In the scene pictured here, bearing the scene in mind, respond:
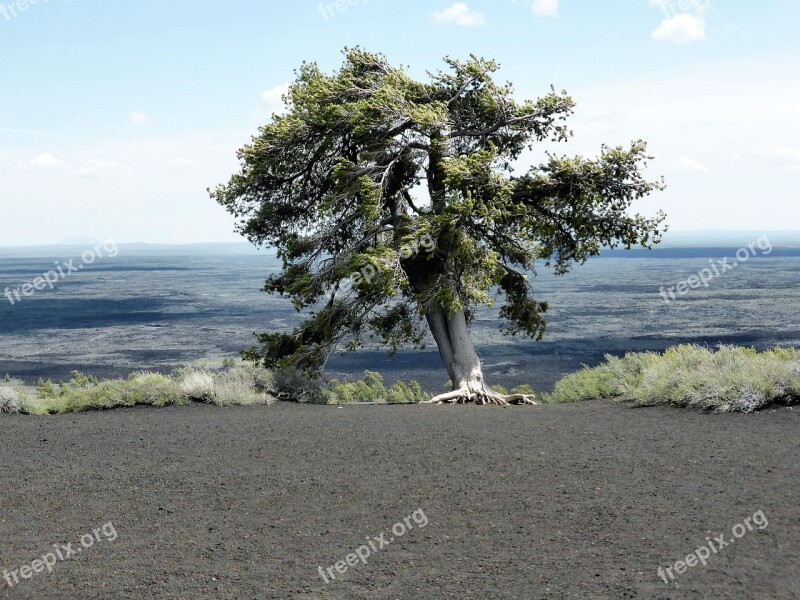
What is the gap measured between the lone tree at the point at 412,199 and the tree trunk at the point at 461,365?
1.1 inches

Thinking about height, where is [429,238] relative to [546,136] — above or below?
below

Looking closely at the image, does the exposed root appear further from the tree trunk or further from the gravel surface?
the gravel surface

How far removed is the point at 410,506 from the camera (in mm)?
7172

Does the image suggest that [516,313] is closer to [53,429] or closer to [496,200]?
[496,200]

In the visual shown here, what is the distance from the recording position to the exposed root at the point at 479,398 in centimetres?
1422

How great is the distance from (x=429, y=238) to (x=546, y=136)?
3788mm

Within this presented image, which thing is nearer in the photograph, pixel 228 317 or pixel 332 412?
pixel 332 412

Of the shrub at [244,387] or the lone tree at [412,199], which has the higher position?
the lone tree at [412,199]

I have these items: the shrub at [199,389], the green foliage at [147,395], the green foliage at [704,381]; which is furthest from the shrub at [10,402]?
the green foliage at [704,381]

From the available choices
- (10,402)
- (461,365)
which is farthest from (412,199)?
(10,402)

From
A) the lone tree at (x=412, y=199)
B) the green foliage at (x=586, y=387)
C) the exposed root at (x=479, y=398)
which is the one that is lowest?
the exposed root at (x=479, y=398)

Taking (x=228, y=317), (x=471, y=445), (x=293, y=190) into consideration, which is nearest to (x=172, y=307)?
(x=228, y=317)

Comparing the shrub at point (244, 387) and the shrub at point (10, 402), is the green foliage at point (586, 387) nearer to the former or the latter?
the shrub at point (244, 387)

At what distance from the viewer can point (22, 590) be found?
19.2ft
